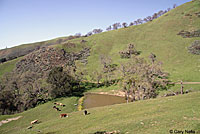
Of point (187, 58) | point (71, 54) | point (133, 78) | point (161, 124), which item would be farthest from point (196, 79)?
point (71, 54)

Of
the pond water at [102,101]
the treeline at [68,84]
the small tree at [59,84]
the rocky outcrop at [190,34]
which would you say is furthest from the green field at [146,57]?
the treeline at [68,84]

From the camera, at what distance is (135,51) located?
295 ft

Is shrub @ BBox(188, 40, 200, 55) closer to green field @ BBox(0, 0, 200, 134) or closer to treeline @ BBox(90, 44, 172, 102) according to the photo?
green field @ BBox(0, 0, 200, 134)

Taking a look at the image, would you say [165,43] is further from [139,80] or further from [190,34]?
[139,80]

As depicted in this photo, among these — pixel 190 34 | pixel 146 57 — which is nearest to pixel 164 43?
pixel 190 34

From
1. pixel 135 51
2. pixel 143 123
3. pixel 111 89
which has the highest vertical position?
pixel 135 51

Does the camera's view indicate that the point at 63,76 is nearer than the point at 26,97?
No

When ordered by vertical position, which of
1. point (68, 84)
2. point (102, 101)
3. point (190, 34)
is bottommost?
point (102, 101)

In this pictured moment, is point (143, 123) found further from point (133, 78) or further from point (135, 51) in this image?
point (135, 51)

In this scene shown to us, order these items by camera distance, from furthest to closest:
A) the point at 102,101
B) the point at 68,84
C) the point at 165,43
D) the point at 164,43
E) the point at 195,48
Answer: the point at 164,43 < the point at 165,43 < the point at 195,48 < the point at 68,84 < the point at 102,101

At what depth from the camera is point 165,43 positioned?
3524 inches

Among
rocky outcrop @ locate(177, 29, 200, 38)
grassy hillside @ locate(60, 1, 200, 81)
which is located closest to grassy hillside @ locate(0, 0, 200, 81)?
grassy hillside @ locate(60, 1, 200, 81)

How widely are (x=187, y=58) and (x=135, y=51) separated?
3087cm

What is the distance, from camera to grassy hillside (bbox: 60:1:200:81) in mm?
65463
